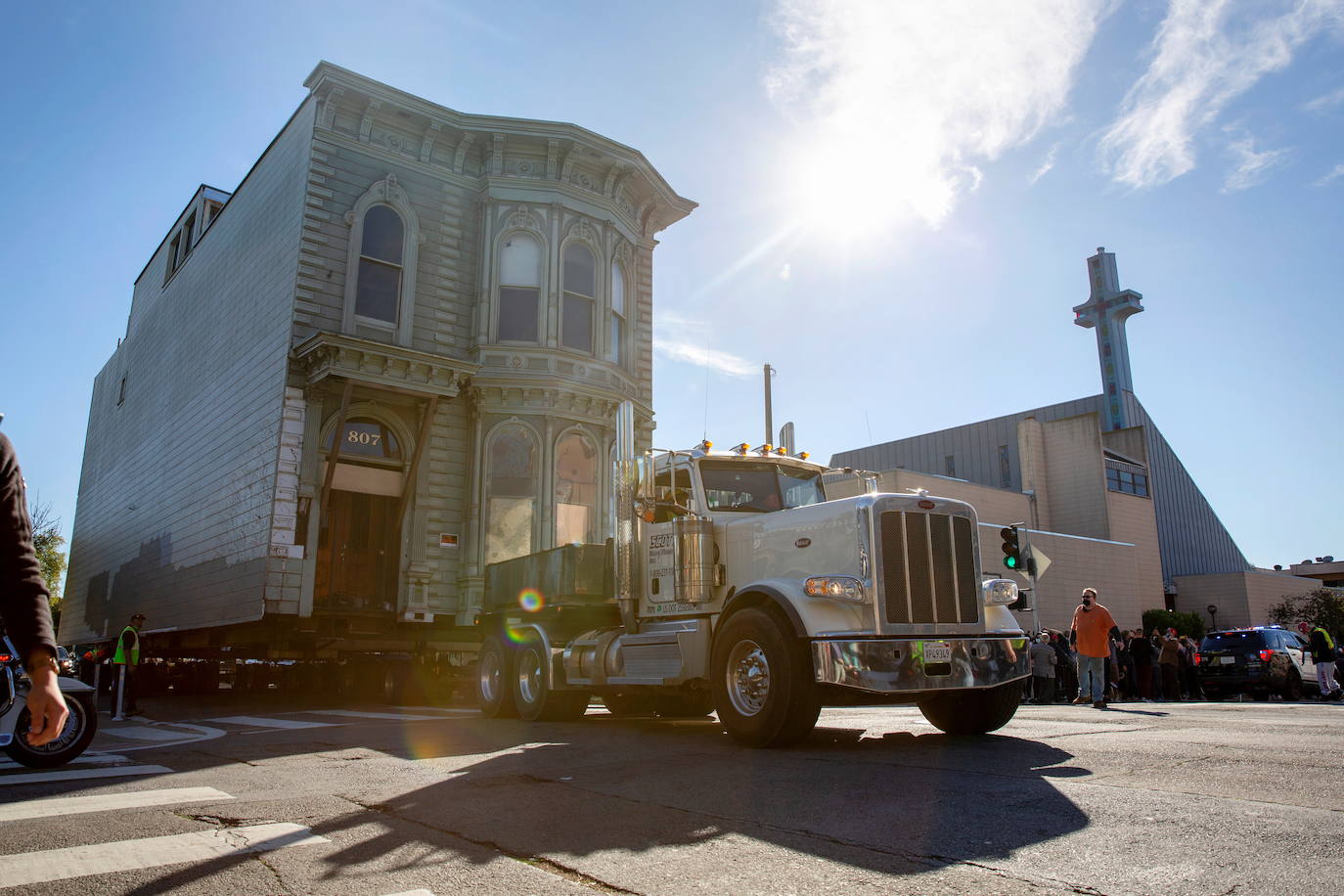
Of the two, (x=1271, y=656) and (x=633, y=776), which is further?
(x=1271, y=656)

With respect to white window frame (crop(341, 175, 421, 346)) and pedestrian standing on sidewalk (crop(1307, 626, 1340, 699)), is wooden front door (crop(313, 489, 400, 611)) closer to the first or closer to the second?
white window frame (crop(341, 175, 421, 346))

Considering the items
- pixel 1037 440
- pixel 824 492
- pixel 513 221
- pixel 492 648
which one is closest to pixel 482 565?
pixel 492 648

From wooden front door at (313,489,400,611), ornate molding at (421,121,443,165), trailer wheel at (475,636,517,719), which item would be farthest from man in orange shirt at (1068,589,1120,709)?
ornate molding at (421,121,443,165)

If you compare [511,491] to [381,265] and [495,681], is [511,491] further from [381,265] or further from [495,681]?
[495,681]

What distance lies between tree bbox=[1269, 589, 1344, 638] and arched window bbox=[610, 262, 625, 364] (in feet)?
151

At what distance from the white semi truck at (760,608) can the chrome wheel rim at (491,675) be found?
7cm

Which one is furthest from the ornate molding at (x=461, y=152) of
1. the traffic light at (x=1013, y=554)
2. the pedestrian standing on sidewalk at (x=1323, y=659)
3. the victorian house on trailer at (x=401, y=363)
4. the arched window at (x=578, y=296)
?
the pedestrian standing on sidewalk at (x=1323, y=659)

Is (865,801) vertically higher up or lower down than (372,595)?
lower down

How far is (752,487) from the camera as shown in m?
10.1

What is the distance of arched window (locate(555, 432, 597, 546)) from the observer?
757 inches

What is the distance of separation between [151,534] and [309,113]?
11.9m

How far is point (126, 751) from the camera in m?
8.46

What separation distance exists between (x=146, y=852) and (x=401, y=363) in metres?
14.0

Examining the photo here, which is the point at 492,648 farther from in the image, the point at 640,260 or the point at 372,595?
the point at 640,260
